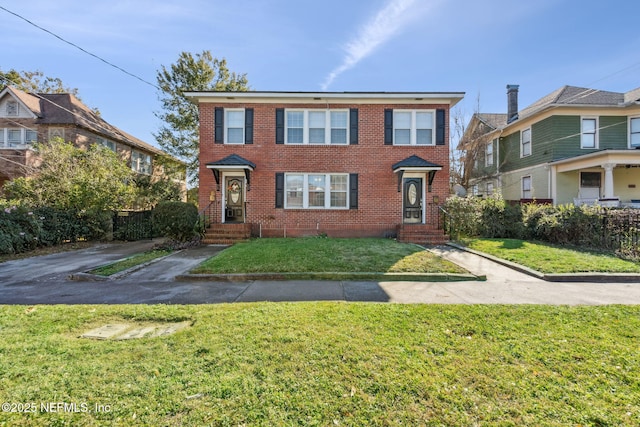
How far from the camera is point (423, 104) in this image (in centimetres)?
1247

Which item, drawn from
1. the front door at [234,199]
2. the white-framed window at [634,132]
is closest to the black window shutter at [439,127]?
the front door at [234,199]

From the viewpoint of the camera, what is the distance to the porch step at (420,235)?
1112cm

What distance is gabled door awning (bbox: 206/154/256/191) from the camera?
458 inches

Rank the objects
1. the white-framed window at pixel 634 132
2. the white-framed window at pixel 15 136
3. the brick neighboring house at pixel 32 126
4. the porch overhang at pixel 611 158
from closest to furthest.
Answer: the porch overhang at pixel 611 158 < the white-framed window at pixel 634 132 < the brick neighboring house at pixel 32 126 < the white-framed window at pixel 15 136

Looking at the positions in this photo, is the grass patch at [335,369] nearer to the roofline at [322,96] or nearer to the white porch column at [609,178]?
the roofline at [322,96]

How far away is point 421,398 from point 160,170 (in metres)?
28.1

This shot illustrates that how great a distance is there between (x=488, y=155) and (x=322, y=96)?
50.5ft

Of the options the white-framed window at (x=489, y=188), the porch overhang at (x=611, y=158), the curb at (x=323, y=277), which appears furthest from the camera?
the white-framed window at (x=489, y=188)

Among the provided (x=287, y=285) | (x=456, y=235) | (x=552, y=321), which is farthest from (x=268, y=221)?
(x=552, y=321)

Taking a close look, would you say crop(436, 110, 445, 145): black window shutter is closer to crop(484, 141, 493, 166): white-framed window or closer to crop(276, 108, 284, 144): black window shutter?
crop(276, 108, 284, 144): black window shutter

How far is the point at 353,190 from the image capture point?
1248 centimetres

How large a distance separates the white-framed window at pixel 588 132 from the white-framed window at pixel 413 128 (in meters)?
10.4

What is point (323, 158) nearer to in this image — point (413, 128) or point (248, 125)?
point (248, 125)

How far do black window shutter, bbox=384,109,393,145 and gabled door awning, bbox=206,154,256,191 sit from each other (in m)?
5.93
